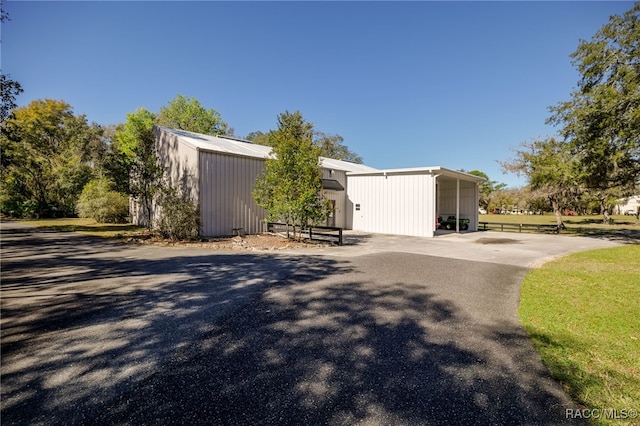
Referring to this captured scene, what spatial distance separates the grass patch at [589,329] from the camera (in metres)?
2.69

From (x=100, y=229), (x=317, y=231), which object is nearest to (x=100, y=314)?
(x=317, y=231)

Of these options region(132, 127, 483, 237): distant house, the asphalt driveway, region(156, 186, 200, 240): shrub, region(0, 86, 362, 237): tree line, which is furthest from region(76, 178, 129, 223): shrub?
the asphalt driveway

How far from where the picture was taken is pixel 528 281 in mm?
6539

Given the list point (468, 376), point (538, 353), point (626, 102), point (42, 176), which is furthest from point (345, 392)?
point (42, 176)

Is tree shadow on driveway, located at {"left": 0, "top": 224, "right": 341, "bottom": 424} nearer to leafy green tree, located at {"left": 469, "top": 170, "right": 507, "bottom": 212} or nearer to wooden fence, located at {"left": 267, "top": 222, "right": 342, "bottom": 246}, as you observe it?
wooden fence, located at {"left": 267, "top": 222, "right": 342, "bottom": 246}

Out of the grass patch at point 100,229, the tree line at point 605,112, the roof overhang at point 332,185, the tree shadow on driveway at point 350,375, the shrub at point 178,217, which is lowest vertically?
the tree shadow on driveway at point 350,375

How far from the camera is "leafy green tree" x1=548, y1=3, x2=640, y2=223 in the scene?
39.3ft

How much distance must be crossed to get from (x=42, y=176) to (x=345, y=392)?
3904 cm

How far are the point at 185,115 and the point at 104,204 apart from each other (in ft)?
68.3

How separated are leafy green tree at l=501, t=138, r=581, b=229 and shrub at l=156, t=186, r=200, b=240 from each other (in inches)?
739

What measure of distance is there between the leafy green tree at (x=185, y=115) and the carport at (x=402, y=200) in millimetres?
28077

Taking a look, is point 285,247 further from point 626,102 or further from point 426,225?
point 626,102

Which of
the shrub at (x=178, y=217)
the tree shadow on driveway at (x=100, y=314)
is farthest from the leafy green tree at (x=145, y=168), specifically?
the tree shadow on driveway at (x=100, y=314)

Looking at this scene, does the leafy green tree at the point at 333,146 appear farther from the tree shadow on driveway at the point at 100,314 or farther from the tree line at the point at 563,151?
the tree shadow on driveway at the point at 100,314
